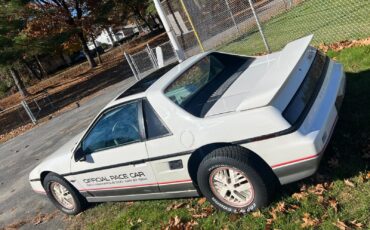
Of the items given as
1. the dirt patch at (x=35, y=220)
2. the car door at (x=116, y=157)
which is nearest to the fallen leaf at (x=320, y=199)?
the car door at (x=116, y=157)

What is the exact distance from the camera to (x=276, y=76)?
14.2 ft

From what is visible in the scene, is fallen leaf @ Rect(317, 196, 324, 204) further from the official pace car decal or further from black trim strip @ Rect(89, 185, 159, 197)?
the official pace car decal

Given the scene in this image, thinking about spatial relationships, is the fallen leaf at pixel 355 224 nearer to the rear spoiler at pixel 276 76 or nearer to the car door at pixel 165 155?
the rear spoiler at pixel 276 76

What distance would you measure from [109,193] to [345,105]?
11.4 feet

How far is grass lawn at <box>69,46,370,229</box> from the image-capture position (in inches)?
154

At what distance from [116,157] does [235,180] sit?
160 cm

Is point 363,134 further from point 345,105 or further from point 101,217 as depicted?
point 101,217

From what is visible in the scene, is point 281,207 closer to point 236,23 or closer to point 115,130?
point 115,130

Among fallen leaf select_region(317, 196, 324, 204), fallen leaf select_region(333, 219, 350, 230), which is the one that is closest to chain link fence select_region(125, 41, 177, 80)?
fallen leaf select_region(317, 196, 324, 204)

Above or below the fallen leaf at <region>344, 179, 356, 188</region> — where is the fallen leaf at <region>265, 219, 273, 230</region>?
above

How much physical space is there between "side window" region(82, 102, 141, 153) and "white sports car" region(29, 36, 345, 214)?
0.04 feet

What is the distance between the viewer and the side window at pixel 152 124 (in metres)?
4.54

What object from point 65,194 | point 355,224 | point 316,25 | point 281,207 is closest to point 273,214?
point 281,207

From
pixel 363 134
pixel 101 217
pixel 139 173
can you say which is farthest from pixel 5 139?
pixel 363 134
